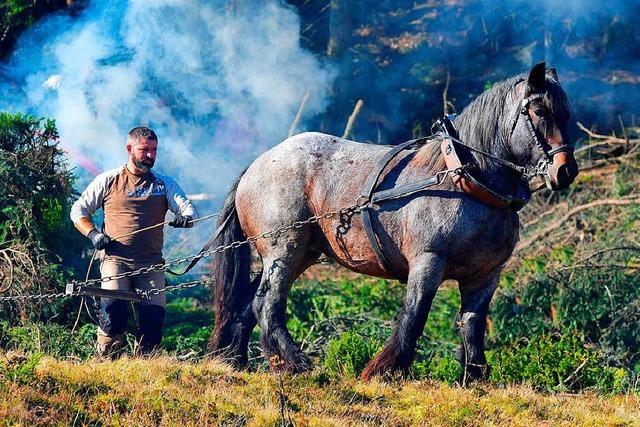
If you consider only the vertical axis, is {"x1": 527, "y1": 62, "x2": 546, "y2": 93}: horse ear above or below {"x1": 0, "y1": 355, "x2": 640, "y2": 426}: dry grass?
above

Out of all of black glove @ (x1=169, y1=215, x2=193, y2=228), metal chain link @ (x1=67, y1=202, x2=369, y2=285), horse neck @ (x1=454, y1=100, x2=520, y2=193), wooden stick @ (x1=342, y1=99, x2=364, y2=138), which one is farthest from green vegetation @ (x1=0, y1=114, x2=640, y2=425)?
wooden stick @ (x1=342, y1=99, x2=364, y2=138)

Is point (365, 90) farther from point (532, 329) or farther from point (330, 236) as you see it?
point (330, 236)

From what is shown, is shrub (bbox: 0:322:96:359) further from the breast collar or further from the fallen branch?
the fallen branch

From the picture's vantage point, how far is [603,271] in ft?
39.2

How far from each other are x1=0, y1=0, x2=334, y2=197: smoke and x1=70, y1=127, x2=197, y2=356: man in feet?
19.3

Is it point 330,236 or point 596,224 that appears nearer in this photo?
point 330,236

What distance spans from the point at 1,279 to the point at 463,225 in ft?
16.0

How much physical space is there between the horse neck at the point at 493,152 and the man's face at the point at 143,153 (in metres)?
2.49

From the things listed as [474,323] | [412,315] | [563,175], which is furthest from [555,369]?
[563,175]

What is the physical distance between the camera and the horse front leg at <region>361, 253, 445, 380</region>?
7449 mm

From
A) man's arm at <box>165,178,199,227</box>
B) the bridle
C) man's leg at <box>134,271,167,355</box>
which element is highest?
the bridle

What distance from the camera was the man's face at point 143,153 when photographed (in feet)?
26.8

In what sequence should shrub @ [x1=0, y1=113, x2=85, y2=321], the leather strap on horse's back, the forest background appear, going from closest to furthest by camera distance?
the leather strap on horse's back
the forest background
shrub @ [x1=0, y1=113, x2=85, y2=321]

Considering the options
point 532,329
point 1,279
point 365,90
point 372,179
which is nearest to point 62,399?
point 372,179
